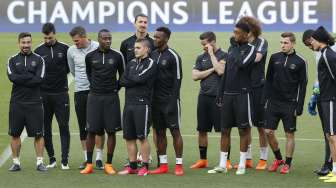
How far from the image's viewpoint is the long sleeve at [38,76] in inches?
560

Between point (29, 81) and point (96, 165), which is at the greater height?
point (29, 81)

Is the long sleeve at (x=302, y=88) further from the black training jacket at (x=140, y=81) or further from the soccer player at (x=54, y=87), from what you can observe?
the soccer player at (x=54, y=87)

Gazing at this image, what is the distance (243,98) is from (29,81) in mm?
3125

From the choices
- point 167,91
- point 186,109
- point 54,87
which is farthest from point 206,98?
point 186,109

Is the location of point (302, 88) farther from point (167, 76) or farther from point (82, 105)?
point (82, 105)

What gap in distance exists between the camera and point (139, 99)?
14.0m

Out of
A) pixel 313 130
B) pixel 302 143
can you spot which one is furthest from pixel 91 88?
pixel 313 130

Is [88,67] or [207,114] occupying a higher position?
[88,67]

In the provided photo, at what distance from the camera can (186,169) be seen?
1465cm

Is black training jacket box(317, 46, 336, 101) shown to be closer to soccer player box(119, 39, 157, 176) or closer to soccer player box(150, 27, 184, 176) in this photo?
soccer player box(150, 27, 184, 176)

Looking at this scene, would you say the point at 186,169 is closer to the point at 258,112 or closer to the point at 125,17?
the point at 258,112

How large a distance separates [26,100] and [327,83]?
14.4 feet

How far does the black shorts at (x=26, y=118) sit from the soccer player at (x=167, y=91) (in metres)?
1.74

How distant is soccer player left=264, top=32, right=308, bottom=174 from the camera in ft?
47.0
